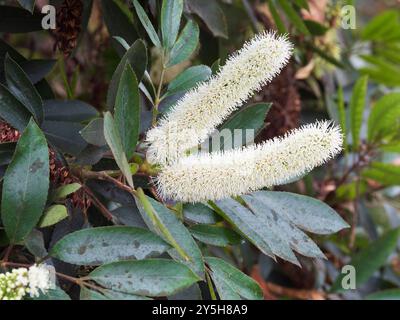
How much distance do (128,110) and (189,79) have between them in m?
→ 0.15

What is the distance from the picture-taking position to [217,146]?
869mm

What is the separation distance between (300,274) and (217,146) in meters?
0.71

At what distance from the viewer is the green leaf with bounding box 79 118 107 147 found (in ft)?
2.43

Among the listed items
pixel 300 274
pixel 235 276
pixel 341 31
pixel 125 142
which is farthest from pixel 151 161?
pixel 341 31

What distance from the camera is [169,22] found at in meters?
0.85

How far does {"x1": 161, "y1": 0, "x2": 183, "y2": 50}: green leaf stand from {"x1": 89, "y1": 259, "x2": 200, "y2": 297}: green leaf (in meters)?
0.32

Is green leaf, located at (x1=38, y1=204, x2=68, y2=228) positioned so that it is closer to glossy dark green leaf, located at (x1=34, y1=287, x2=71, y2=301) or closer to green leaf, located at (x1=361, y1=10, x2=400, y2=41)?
glossy dark green leaf, located at (x1=34, y1=287, x2=71, y2=301)

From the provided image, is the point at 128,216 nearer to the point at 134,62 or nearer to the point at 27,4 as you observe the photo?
the point at 134,62

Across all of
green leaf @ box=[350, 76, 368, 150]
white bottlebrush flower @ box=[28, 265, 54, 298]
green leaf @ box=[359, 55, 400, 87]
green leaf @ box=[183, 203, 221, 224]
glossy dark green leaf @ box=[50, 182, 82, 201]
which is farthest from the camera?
green leaf @ box=[359, 55, 400, 87]

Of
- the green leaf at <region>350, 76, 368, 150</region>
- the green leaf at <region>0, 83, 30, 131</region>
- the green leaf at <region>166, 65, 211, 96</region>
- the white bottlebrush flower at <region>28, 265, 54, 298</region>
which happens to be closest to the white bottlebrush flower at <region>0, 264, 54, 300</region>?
the white bottlebrush flower at <region>28, 265, 54, 298</region>

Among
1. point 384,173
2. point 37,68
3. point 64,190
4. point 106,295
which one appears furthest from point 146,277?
point 384,173

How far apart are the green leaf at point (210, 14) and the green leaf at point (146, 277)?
0.52 m

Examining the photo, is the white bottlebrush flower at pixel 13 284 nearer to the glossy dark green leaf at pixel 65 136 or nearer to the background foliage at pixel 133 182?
the background foliage at pixel 133 182

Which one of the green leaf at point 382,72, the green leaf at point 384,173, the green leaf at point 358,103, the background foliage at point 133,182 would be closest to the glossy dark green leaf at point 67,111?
the background foliage at point 133,182
